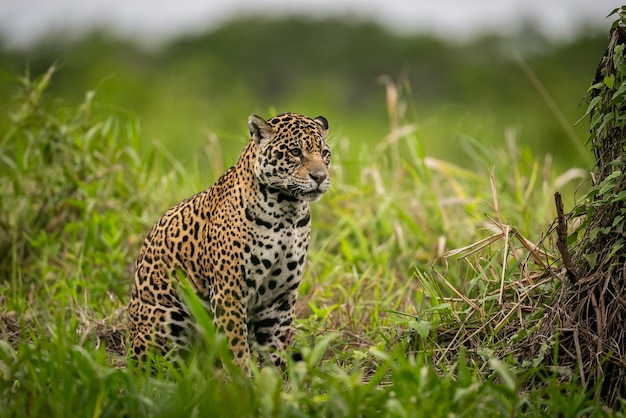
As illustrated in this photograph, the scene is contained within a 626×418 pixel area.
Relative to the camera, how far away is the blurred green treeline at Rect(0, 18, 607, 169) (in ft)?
61.3

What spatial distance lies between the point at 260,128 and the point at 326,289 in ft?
6.55

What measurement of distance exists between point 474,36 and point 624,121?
953 inches

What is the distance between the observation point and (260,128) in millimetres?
6375

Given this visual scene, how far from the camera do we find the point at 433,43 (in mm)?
30141

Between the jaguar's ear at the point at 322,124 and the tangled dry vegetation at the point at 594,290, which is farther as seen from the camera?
the jaguar's ear at the point at 322,124

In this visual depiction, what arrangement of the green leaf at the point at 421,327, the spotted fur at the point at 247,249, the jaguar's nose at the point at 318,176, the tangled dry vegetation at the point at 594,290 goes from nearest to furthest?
the tangled dry vegetation at the point at 594,290
the green leaf at the point at 421,327
the jaguar's nose at the point at 318,176
the spotted fur at the point at 247,249

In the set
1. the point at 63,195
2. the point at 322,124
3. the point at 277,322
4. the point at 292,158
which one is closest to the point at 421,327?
the point at 277,322

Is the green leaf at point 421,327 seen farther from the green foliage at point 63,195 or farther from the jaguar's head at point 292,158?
the green foliage at point 63,195

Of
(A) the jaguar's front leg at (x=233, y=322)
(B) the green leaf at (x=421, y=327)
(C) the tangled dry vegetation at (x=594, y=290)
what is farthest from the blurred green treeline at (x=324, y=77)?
(C) the tangled dry vegetation at (x=594, y=290)

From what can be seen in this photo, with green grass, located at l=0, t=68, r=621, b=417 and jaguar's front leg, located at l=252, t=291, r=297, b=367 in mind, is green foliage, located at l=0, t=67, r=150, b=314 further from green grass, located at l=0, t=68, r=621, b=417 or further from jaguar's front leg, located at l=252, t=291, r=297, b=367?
jaguar's front leg, located at l=252, t=291, r=297, b=367

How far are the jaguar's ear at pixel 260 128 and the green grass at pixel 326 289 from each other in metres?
0.84

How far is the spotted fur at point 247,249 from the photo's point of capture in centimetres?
628

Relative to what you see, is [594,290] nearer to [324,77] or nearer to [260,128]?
[260,128]

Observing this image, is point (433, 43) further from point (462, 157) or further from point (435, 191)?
point (435, 191)
